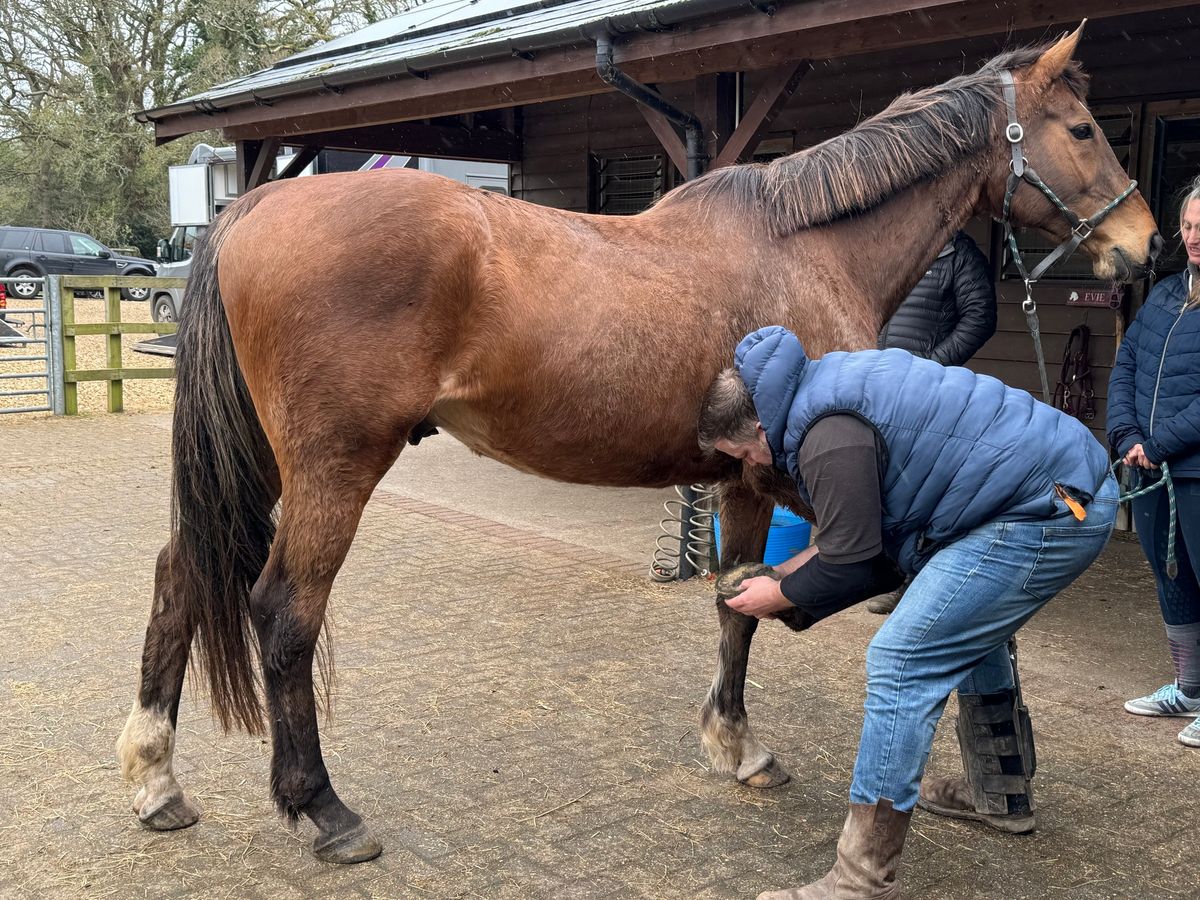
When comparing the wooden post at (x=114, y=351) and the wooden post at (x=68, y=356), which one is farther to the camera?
the wooden post at (x=114, y=351)

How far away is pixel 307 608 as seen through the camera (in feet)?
9.43

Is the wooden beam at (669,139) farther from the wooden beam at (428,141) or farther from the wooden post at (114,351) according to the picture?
the wooden post at (114,351)

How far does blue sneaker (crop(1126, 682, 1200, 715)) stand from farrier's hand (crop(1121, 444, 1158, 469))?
0.88m

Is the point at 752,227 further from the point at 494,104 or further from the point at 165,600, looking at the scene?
the point at 494,104

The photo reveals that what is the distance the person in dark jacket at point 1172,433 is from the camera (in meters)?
3.69

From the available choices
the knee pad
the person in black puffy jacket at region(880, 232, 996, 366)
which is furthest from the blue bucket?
the knee pad

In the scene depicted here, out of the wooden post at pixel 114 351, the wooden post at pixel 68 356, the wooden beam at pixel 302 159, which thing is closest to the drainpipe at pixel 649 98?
the wooden beam at pixel 302 159

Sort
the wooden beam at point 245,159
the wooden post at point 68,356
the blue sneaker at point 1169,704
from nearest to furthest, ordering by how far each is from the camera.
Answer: the blue sneaker at point 1169,704 < the wooden beam at point 245,159 < the wooden post at point 68,356

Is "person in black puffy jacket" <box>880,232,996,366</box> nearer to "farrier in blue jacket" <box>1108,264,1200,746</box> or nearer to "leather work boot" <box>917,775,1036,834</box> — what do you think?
"farrier in blue jacket" <box>1108,264,1200,746</box>

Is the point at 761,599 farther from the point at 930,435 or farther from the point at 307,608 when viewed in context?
the point at 307,608

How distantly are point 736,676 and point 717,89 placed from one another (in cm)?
373

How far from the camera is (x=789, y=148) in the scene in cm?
867

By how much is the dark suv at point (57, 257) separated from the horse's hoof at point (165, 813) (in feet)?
81.1

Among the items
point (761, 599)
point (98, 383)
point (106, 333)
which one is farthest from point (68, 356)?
point (761, 599)
